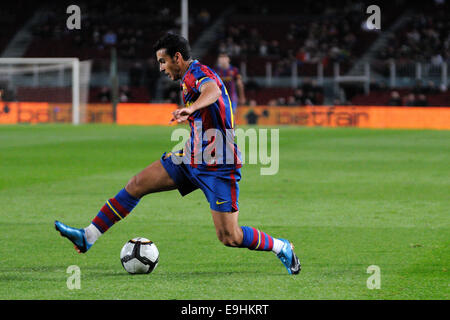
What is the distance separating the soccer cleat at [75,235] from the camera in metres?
6.29

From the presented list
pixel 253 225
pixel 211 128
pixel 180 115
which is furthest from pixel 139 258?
pixel 253 225

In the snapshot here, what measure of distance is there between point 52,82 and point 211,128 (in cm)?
2837

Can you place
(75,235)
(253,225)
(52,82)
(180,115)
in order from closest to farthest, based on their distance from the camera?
(180,115), (75,235), (253,225), (52,82)

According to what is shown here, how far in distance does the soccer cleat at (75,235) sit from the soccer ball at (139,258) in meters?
0.31

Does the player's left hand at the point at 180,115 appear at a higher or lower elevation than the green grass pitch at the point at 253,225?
higher

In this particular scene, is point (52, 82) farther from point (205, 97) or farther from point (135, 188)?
point (205, 97)

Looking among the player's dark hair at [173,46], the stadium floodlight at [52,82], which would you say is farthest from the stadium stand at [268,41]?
the player's dark hair at [173,46]

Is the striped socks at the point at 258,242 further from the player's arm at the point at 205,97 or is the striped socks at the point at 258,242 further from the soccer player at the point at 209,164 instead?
the player's arm at the point at 205,97

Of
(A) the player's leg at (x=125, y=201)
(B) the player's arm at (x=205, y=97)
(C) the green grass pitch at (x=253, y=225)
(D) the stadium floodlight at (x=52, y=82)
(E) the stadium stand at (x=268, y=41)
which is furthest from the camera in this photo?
(E) the stadium stand at (x=268, y=41)

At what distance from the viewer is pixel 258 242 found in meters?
6.32

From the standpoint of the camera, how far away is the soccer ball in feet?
20.6

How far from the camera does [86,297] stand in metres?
5.48

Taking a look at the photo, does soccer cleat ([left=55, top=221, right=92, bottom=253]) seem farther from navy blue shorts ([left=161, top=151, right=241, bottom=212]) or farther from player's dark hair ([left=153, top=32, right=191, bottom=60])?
player's dark hair ([left=153, top=32, right=191, bottom=60])

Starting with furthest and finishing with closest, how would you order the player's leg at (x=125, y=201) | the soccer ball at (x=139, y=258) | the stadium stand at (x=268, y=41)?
1. the stadium stand at (x=268, y=41)
2. the player's leg at (x=125, y=201)
3. the soccer ball at (x=139, y=258)
